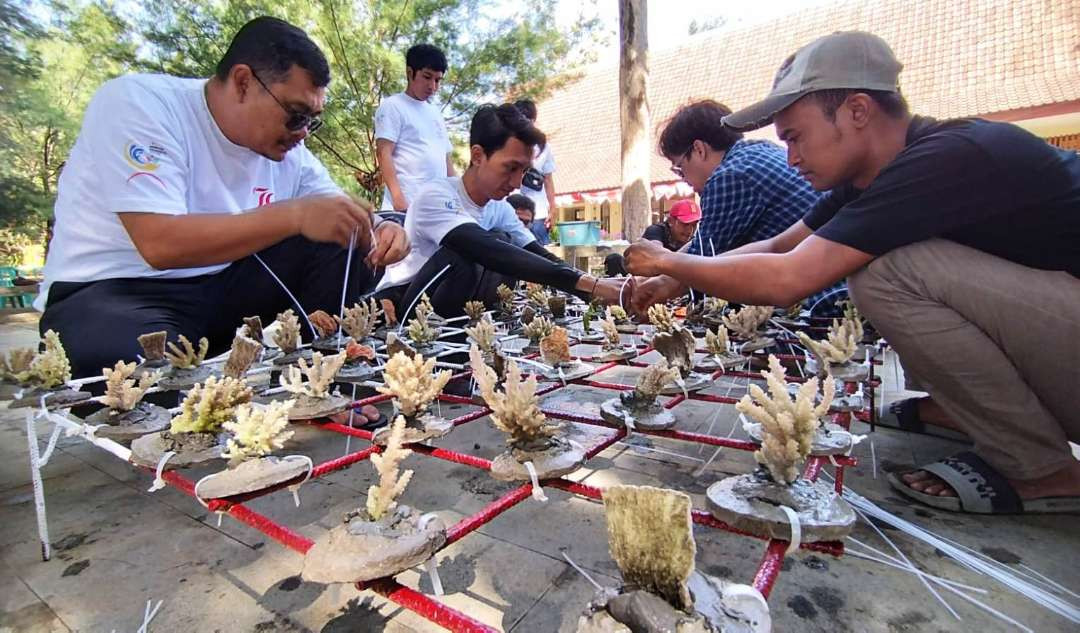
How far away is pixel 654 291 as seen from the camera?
2822 millimetres

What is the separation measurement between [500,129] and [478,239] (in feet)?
2.27

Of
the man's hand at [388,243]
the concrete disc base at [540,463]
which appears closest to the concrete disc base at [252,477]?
the concrete disc base at [540,463]

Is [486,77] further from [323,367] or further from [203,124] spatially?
[323,367]

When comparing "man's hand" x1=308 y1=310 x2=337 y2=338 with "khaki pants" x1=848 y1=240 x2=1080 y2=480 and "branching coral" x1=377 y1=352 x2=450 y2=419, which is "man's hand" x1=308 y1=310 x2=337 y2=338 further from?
"khaki pants" x1=848 y1=240 x2=1080 y2=480

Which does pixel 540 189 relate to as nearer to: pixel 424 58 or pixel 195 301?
pixel 424 58

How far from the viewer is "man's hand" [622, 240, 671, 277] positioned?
86.8 inches

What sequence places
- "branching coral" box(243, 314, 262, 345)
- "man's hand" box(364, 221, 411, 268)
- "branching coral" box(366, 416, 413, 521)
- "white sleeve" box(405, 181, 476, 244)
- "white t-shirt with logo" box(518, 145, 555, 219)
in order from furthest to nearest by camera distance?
"white t-shirt with logo" box(518, 145, 555, 219) < "white sleeve" box(405, 181, 476, 244) < "branching coral" box(243, 314, 262, 345) < "man's hand" box(364, 221, 411, 268) < "branching coral" box(366, 416, 413, 521)

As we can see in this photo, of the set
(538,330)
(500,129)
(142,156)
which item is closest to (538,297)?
(538,330)

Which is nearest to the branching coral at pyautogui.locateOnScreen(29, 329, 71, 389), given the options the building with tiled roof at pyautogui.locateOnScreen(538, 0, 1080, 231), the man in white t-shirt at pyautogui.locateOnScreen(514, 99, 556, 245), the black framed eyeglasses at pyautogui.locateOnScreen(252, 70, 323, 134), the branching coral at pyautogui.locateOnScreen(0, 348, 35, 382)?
the branching coral at pyautogui.locateOnScreen(0, 348, 35, 382)

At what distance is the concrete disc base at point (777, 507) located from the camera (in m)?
1.07

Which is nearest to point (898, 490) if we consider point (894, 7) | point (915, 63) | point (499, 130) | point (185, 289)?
point (499, 130)

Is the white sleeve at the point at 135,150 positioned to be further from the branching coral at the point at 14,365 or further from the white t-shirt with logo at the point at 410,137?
the white t-shirt with logo at the point at 410,137

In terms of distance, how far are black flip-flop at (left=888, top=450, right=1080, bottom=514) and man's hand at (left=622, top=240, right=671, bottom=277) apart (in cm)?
117

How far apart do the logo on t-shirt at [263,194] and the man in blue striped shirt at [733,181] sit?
2337mm
